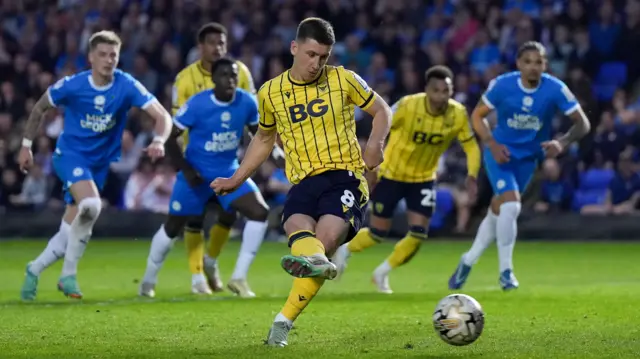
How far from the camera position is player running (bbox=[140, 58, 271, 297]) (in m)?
12.6

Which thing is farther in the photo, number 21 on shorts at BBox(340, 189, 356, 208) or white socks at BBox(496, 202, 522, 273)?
white socks at BBox(496, 202, 522, 273)

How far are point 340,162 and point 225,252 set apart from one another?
1029cm

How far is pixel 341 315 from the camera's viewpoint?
34.8ft

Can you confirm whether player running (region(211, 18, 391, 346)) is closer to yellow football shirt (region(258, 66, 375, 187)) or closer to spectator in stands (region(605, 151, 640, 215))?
yellow football shirt (region(258, 66, 375, 187))

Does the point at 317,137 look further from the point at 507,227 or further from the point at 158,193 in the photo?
the point at 158,193

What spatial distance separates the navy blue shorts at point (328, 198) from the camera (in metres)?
8.59

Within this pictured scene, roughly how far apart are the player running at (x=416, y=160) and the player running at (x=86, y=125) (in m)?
2.66

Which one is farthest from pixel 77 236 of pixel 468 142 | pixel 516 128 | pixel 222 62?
pixel 516 128

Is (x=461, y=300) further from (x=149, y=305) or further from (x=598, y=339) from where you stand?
(x=149, y=305)

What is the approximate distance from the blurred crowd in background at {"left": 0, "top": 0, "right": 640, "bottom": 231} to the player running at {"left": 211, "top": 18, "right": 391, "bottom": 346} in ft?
38.2

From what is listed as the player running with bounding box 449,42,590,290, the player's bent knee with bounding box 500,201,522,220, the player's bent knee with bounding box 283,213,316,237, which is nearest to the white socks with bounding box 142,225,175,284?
the player running with bounding box 449,42,590,290

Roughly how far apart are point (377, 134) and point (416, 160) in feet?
16.7

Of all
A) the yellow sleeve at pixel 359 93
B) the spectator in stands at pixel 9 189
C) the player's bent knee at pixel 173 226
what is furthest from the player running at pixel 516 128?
the spectator in stands at pixel 9 189

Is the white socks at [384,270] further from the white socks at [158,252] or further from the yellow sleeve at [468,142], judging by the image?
the white socks at [158,252]
